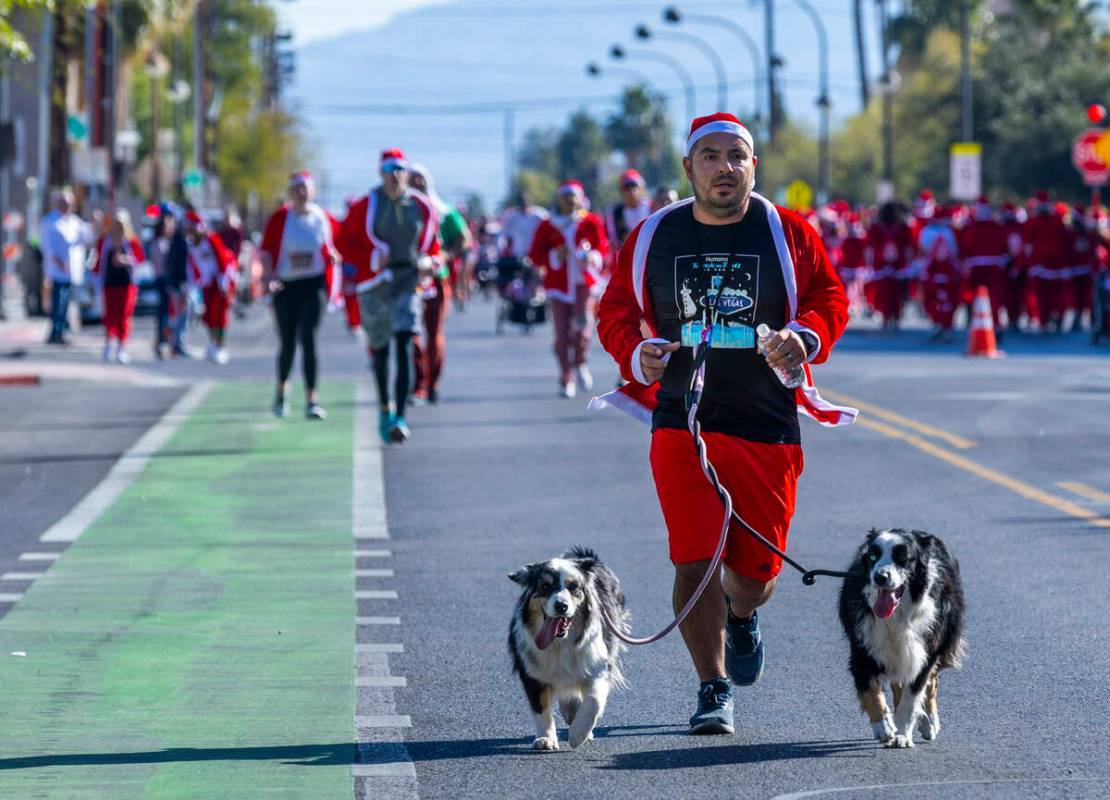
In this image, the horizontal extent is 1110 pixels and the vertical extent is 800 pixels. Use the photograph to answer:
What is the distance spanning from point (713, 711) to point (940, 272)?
25824 millimetres

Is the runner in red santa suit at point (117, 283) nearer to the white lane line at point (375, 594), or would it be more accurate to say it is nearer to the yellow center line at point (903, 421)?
the yellow center line at point (903, 421)

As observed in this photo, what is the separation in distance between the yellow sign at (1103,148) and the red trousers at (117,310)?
17.2 m

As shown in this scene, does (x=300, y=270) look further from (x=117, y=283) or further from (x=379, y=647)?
(x=117, y=283)

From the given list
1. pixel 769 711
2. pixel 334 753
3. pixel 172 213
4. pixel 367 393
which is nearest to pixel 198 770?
pixel 334 753

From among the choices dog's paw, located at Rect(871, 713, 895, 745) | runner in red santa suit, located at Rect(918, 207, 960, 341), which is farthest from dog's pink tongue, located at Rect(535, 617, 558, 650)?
runner in red santa suit, located at Rect(918, 207, 960, 341)

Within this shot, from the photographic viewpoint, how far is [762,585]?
7281 mm

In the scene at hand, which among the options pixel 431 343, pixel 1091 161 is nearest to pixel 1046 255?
pixel 1091 161

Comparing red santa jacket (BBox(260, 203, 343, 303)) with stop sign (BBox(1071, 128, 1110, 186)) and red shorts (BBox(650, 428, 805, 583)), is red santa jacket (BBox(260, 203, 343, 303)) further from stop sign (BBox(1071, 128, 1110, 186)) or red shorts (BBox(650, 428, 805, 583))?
stop sign (BBox(1071, 128, 1110, 186))

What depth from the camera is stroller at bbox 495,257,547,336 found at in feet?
109

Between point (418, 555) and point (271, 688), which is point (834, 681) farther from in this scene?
point (418, 555)

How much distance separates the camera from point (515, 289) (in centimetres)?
3484

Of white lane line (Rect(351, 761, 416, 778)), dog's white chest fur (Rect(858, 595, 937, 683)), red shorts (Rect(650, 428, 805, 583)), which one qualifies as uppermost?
red shorts (Rect(650, 428, 805, 583))

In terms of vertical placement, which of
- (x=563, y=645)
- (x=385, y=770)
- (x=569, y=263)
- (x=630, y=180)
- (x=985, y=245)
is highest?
(x=630, y=180)

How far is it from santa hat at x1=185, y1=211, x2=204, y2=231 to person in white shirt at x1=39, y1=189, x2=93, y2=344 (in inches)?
65.0
